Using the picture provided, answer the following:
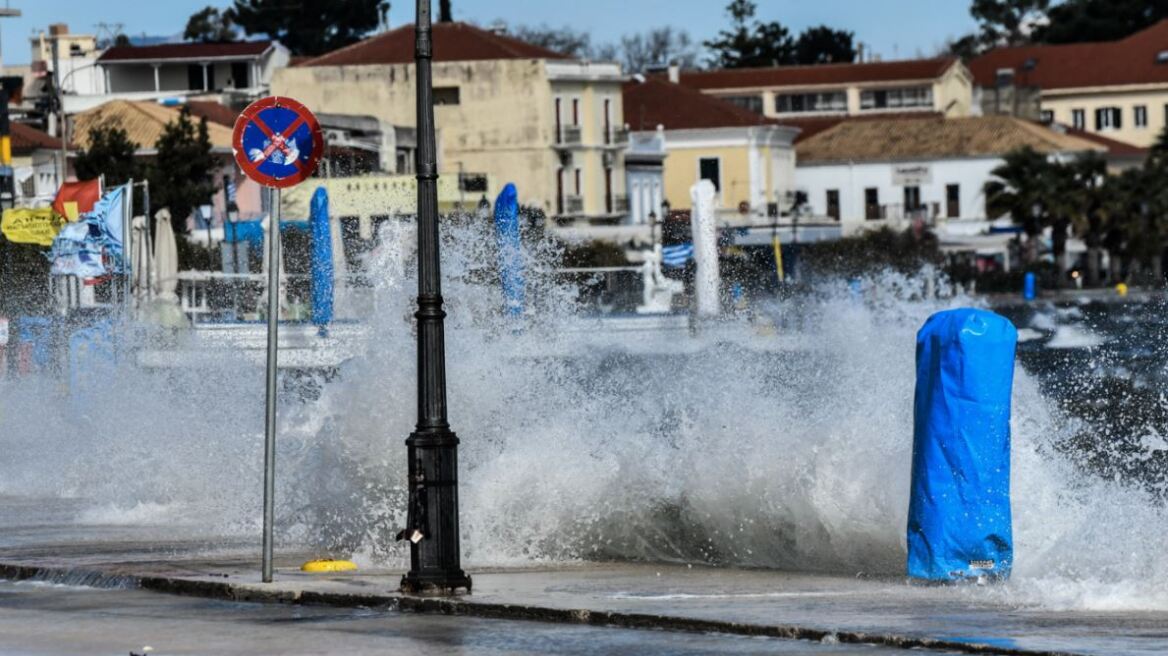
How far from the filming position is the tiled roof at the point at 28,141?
7869cm

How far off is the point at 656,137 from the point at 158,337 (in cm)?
7421

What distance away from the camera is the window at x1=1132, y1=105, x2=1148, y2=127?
14638cm

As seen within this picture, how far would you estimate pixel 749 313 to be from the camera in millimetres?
55219

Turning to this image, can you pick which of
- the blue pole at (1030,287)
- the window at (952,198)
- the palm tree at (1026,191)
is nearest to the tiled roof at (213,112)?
the blue pole at (1030,287)

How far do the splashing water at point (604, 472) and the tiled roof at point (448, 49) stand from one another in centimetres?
7082

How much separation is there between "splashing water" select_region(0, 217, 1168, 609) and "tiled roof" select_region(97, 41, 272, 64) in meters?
89.9

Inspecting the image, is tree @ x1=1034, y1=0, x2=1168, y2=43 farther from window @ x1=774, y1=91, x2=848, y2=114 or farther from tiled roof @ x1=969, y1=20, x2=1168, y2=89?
window @ x1=774, y1=91, x2=848, y2=114

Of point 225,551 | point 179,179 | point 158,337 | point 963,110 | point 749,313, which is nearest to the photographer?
point 225,551

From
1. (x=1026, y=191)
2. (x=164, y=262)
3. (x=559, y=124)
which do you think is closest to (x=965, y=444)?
(x=164, y=262)

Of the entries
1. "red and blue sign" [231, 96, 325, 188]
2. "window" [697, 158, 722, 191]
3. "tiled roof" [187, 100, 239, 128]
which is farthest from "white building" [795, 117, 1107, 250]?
"red and blue sign" [231, 96, 325, 188]

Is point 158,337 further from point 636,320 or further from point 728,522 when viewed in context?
point 636,320

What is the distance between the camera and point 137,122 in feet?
291

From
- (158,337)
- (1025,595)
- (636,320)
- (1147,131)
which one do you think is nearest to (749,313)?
(636,320)

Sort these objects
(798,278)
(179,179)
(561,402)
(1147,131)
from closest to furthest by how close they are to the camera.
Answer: (561,402)
(179,179)
(798,278)
(1147,131)
